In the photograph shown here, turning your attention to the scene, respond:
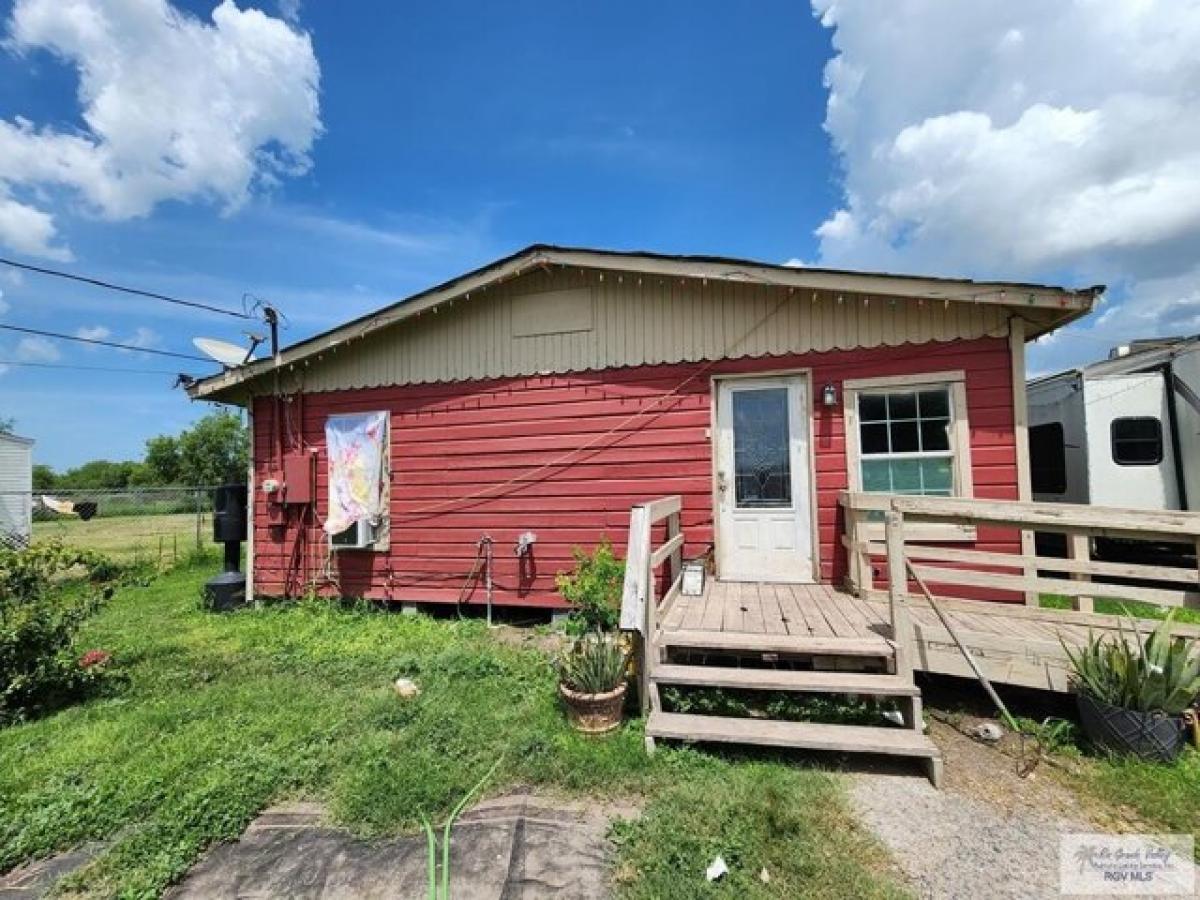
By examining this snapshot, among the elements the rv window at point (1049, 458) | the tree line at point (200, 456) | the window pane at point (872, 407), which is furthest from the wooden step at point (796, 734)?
the tree line at point (200, 456)

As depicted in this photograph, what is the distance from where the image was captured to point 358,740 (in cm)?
358

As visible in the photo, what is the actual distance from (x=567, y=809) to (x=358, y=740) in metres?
1.56

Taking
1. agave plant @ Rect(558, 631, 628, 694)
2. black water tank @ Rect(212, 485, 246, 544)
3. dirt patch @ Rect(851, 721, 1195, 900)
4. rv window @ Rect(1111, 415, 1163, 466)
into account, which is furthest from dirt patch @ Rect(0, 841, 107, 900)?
rv window @ Rect(1111, 415, 1163, 466)

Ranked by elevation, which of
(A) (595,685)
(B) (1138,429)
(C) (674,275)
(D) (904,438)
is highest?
(C) (674,275)

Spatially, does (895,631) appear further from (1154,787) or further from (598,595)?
(598,595)

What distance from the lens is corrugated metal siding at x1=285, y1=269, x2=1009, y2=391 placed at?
524 cm

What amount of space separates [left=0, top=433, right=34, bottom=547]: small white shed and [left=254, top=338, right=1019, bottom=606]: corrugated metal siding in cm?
1224

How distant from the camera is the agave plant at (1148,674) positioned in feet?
10.1

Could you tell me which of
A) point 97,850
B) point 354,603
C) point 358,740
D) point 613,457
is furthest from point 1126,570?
point 354,603

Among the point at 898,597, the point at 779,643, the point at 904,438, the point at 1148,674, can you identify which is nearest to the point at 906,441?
the point at 904,438

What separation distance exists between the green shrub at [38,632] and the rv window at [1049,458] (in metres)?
10.8

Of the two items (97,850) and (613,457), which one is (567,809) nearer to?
(97,850)

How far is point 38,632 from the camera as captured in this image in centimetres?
430

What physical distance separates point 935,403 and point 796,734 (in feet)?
11.1
